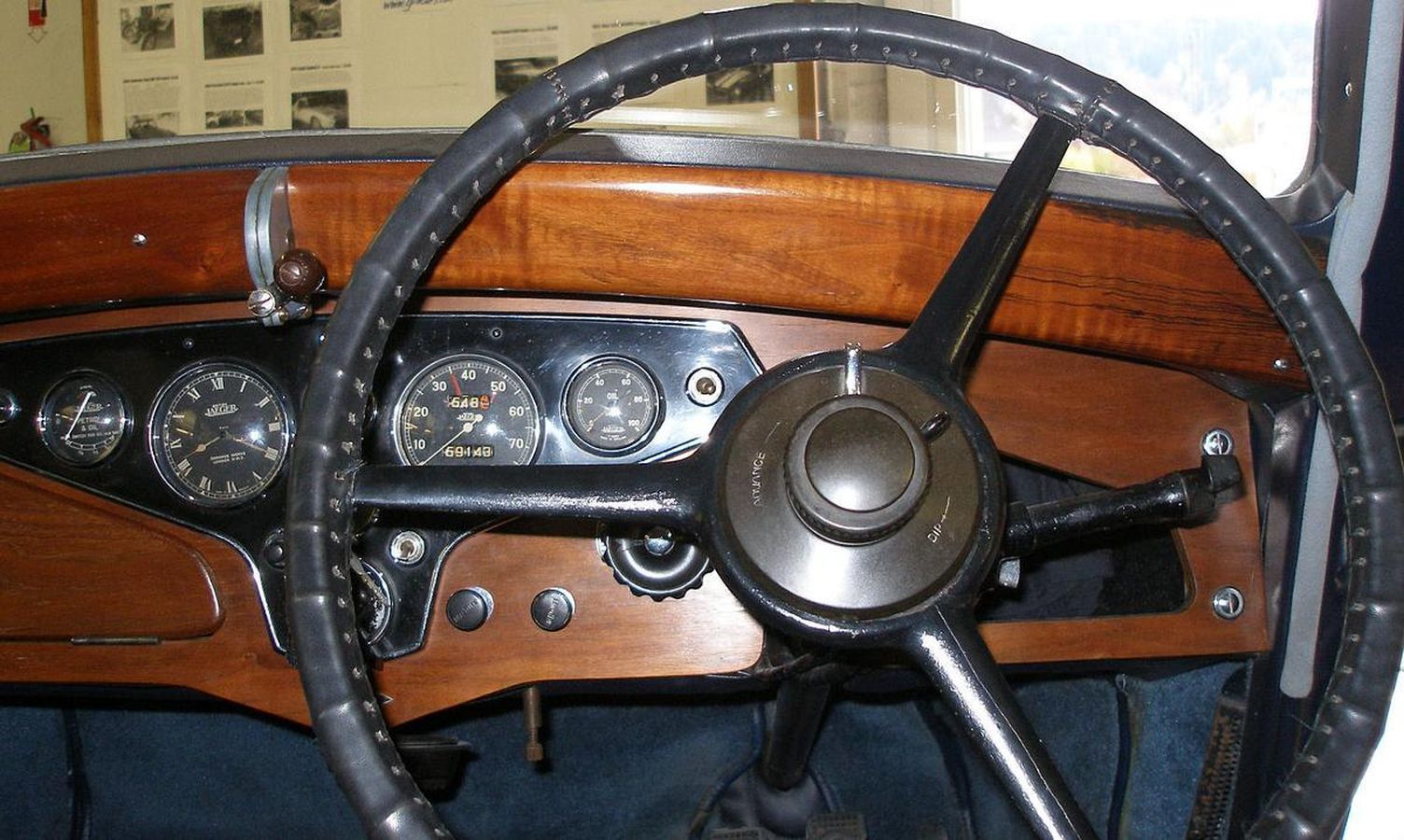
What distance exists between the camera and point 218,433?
123 cm

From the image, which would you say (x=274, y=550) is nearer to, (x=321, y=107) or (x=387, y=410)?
(x=387, y=410)

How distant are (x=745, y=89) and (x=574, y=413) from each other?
1.59 ft

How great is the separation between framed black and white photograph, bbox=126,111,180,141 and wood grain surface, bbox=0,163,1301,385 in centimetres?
75

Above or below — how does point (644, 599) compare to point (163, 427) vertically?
below

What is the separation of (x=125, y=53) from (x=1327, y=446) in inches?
71.7

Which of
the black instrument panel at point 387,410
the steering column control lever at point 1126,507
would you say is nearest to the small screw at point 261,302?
the black instrument panel at point 387,410

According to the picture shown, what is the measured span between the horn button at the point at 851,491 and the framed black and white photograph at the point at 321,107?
1218 millimetres

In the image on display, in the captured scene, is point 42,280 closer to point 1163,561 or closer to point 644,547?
point 644,547

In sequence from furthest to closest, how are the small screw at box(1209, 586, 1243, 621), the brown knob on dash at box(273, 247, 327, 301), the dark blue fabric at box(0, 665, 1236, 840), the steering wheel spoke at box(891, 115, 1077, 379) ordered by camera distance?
the dark blue fabric at box(0, 665, 1236, 840) < the small screw at box(1209, 586, 1243, 621) < the brown knob on dash at box(273, 247, 327, 301) < the steering wheel spoke at box(891, 115, 1077, 379)

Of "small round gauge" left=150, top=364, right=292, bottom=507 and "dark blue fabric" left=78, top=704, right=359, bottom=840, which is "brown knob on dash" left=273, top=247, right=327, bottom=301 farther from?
"dark blue fabric" left=78, top=704, right=359, bottom=840

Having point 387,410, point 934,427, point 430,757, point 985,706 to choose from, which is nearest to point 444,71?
point 387,410

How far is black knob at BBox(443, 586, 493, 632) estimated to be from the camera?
1.24 metres

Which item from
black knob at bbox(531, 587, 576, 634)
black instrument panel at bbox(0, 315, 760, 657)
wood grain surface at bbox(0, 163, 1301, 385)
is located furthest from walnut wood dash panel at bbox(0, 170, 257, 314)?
black knob at bbox(531, 587, 576, 634)

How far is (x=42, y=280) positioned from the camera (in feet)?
3.75
